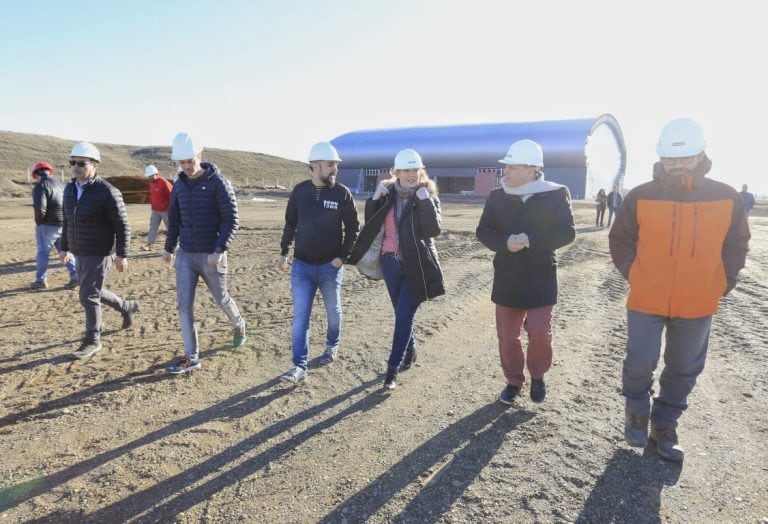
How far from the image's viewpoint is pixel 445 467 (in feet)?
9.53

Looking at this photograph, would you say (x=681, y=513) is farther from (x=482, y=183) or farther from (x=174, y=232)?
(x=482, y=183)

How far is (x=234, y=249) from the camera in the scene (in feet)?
36.6

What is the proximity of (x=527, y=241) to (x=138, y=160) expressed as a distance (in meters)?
60.4

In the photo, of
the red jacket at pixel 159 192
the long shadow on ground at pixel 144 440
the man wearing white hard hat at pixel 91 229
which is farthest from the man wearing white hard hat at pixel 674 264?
the red jacket at pixel 159 192

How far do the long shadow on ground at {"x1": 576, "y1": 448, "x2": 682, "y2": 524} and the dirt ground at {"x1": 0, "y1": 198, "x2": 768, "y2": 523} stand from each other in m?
0.01

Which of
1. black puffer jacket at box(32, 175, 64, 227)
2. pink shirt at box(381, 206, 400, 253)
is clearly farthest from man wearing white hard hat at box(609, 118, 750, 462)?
black puffer jacket at box(32, 175, 64, 227)

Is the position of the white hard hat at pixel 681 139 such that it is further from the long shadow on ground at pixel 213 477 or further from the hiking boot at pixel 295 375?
the hiking boot at pixel 295 375

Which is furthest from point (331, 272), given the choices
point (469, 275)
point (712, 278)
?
point (469, 275)

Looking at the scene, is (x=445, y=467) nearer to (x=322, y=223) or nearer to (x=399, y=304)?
(x=399, y=304)

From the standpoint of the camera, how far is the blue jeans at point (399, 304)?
381cm

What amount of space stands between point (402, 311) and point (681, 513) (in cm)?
211

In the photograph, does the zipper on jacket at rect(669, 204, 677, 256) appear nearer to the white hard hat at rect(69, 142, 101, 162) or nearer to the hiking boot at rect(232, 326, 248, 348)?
the hiking boot at rect(232, 326, 248, 348)

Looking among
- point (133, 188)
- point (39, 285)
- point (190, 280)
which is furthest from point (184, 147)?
point (133, 188)

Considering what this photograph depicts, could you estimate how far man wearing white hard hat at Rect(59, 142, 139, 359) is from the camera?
4.36 m
